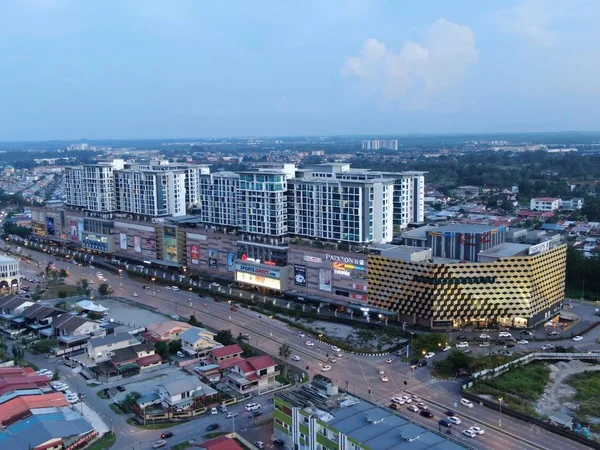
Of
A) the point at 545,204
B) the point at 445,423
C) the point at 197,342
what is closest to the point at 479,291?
the point at 445,423

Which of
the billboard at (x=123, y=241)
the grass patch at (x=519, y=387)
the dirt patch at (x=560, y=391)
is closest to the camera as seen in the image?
the dirt patch at (x=560, y=391)

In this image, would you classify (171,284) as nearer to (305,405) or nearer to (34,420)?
(34,420)

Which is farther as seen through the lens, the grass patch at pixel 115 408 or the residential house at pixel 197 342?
the residential house at pixel 197 342

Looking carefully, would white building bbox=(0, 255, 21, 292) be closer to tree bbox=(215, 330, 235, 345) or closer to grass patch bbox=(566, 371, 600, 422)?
tree bbox=(215, 330, 235, 345)

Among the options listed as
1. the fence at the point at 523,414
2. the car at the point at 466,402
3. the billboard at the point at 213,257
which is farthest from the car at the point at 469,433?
the billboard at the point at 213,257

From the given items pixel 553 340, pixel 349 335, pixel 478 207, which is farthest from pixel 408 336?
pixel 478 207

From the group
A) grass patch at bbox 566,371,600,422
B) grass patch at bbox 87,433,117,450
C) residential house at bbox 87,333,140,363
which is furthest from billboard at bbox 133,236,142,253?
grass patch at bbox 566,371,600,422

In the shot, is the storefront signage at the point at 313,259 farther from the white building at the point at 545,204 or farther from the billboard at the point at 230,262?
the white building at the point at 545,204

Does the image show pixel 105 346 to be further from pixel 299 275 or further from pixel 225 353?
pixel 299 275
